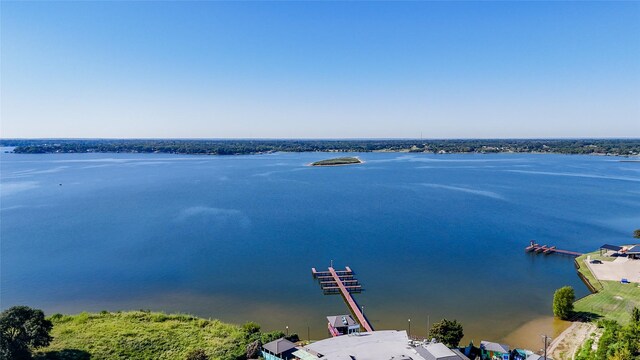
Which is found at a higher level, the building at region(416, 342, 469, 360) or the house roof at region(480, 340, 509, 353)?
the building at region(416, 342, 469, 360)

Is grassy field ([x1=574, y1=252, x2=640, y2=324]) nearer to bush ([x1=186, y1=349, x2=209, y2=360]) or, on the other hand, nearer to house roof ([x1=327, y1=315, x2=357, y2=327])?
house roof ([x1=327, y1=315, x2=357, y2=327])

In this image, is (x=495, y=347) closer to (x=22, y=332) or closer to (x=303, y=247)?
(x=303, y=247)

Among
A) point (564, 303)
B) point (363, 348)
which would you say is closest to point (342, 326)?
point (363, 348)

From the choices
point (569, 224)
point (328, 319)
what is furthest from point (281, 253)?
point (569, 224)

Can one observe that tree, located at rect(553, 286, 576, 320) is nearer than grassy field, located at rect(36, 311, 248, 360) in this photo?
No

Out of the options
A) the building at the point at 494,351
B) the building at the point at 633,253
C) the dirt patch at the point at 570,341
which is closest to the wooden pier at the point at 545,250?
the building at the point at 633,253

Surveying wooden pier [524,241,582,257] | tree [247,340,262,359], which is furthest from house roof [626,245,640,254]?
tree [247,340,262,359]
